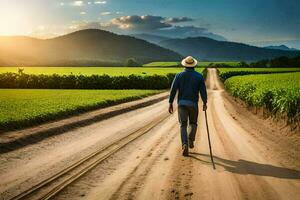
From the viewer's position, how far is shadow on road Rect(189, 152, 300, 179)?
905 centimetres

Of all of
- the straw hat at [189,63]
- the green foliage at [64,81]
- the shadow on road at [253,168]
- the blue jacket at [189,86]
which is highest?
the straw hat at [189,63]

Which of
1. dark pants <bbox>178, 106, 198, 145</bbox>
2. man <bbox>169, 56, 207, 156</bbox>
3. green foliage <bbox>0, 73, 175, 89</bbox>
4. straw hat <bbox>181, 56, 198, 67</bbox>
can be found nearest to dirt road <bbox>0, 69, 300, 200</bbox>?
dark pants <bbox>178, 106, 198, 145</bbox>

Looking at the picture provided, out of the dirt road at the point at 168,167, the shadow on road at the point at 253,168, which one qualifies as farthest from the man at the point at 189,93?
the shadow on road at the point at 253,168

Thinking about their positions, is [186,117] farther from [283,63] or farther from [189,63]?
[283,63]

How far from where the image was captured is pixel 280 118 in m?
17.6

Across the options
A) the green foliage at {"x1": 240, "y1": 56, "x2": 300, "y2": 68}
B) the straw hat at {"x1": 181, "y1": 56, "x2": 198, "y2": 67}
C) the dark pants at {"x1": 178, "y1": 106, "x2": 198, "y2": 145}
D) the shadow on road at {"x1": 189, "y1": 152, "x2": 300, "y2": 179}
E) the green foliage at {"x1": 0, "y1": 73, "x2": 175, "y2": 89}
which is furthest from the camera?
the green foliage at {"x1": 240, "y1": 56, "x2": 300, "y2": 68}

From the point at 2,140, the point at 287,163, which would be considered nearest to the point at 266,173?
the point at 287,163

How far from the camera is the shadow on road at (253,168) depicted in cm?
905

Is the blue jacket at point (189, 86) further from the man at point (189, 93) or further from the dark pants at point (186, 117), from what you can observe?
A: the dark pants at point (186, 117)

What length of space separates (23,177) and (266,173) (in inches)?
204

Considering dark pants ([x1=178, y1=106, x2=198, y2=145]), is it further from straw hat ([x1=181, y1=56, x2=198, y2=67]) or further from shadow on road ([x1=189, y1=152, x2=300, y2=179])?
straw hat ([x1=181, y1=56, x2=198, y2=67])

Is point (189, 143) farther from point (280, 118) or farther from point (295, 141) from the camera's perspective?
point (280, 118)

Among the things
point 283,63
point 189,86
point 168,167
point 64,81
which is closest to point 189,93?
point 189,86

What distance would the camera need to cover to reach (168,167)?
9.54 m
